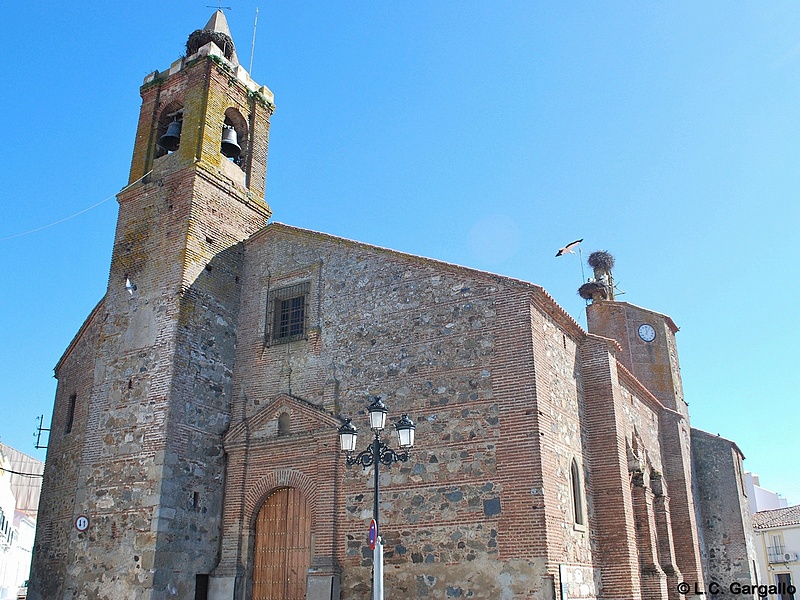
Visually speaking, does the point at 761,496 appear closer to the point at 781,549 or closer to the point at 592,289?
the point at 781,549

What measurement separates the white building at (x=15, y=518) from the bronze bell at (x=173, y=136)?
61.2 ft

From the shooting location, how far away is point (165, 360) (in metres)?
15.1

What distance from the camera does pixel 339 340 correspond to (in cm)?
1535

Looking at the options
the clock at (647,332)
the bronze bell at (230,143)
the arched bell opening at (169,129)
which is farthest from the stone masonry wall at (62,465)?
the clock at (647,332)

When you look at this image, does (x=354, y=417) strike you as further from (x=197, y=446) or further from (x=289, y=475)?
(x=197, y=446)

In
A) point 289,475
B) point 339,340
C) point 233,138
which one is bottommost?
point 289,475

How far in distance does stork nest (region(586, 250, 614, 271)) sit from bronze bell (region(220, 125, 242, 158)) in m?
17.1

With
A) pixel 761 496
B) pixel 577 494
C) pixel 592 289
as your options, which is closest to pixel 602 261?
pixel 592 289

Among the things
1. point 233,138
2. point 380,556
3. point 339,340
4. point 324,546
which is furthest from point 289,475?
point 233,138

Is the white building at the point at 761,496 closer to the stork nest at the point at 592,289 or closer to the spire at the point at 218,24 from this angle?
the stork nest at the point at 592,289

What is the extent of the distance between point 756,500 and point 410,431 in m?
51.8

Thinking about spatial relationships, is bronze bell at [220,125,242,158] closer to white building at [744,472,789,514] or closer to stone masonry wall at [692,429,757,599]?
stone masonry wall at [692,429,757,599]

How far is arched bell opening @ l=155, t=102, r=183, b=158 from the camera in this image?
17.8 meters

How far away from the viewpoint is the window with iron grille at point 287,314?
16172mm
